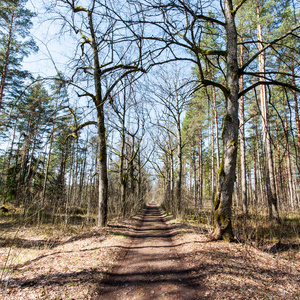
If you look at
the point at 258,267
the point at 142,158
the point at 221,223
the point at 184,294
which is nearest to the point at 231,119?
the point at 221,223

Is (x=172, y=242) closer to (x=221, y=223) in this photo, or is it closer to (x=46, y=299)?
(x=221, y=223)

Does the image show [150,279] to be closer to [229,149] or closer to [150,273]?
[150,273]

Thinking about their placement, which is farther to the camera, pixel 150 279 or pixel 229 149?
pixel 229 149

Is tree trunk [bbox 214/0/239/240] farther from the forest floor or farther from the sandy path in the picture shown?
the sandy path

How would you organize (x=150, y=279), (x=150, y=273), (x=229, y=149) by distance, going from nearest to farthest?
(x=150, y=279), (x=150, y=273), (x=229, y=149)

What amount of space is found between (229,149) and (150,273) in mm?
3678

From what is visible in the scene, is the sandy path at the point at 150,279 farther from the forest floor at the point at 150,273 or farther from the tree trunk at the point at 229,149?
the tree trunk at the point at 229,149

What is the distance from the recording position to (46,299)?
9.21ft

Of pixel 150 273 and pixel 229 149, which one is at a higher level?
pixel 229 149

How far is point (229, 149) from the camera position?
5.24 metres

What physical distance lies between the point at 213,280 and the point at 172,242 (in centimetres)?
320

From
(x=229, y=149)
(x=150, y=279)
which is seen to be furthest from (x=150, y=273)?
(x=229, y=149)

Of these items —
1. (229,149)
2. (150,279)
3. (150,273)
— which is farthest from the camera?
(229,149)

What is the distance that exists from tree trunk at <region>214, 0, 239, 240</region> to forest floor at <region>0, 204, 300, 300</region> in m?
0.54
